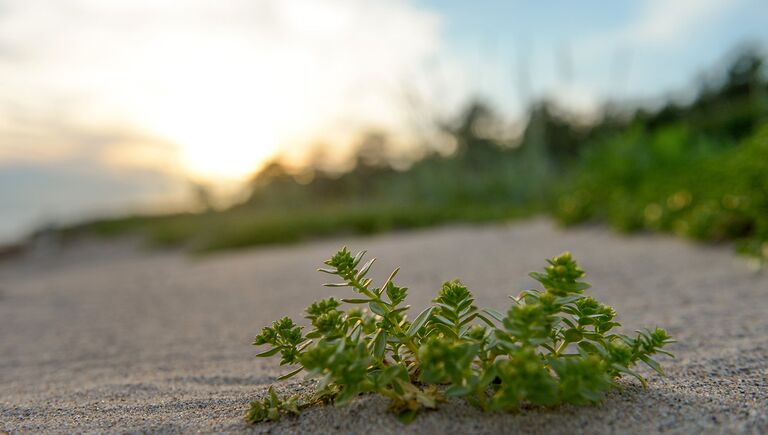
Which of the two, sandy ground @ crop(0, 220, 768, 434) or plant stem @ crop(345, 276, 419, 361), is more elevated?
plant stem @ crop(345, 276, 419, 361)

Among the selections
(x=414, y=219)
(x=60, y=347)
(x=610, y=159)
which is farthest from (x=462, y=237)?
(x=60, y=347)

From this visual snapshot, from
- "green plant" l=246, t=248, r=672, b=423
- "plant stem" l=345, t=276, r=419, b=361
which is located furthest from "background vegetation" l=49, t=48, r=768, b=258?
"plant stem" l=345, t=276, r=419, b=361

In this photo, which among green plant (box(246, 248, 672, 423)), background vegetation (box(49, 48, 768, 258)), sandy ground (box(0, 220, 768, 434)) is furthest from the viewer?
background vegetation (box(49, 48, 768, 258))

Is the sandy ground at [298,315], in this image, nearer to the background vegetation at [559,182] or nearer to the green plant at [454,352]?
the green plant at [454,352]

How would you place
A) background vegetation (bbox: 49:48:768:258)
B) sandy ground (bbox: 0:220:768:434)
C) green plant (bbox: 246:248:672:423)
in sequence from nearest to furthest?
green plant (bbox: 246:248:672:423) → sandy ground (bbox: 0:220:768:434) → background vegetation (bbox: 49:48:768:258)

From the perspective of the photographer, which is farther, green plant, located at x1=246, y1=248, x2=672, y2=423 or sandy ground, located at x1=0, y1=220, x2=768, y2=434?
sandy ground, located at x1=0, y1=220, x2=768, y2=434

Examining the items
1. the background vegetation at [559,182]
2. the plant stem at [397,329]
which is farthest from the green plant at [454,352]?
the background vegetation at [559,182]

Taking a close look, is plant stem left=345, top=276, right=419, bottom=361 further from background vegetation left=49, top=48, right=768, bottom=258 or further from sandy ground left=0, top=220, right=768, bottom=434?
background vegetation left=49, top=48, right=768, bottom=258
